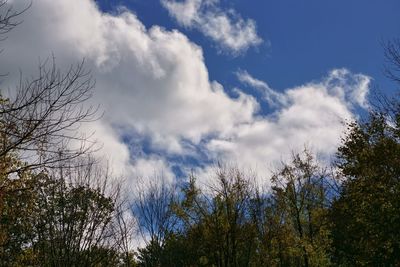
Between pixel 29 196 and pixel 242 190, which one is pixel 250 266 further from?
pixel 29 196

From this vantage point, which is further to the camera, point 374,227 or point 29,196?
point 374,227

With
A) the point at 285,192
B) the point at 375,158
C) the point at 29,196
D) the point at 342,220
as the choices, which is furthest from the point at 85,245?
the point at 342,220

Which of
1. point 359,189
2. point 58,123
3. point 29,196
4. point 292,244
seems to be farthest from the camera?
point 292,244

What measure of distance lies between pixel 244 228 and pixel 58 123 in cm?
2240

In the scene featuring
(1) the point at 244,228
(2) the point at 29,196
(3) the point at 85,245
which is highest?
(1) the point at 244,228

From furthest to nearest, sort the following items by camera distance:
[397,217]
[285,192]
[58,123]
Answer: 1. [285,192]
2. [397,217]
3. [58,123]

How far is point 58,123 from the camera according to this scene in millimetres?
7211

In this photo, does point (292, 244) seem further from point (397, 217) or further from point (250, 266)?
point (397, 217)

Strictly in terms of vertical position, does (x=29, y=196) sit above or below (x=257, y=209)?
below

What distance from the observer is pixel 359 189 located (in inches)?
812

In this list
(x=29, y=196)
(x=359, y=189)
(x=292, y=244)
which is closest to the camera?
(x=29, y=196)

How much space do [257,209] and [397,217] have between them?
41.9 feet

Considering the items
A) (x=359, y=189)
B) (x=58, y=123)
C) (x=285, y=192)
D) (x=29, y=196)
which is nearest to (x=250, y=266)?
(x=285, y=192)

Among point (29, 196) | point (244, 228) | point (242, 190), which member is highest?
point (242, 190)
